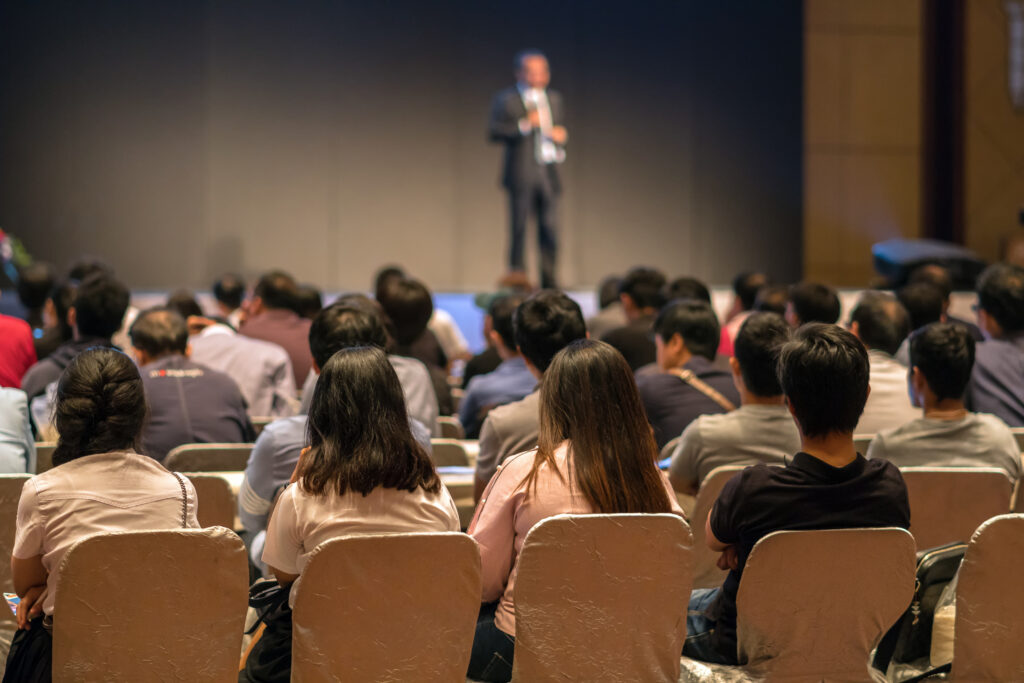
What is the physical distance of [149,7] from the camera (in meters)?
10.9

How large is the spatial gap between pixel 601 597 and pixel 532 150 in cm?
713

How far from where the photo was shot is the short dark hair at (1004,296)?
4.40 meters

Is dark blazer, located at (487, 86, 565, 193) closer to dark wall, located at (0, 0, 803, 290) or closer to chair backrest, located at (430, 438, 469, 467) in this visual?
dark wall, located at (0, 0, 803, 290)

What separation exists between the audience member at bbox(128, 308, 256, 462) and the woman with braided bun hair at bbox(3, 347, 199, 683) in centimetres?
133

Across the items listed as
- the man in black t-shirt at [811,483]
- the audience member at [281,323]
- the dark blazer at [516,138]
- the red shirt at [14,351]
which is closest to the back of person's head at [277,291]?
the audience member at [281,323]

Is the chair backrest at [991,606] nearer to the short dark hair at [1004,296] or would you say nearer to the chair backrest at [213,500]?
the chair backrest at [213,500]

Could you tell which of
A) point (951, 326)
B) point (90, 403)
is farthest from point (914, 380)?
point (90, 403)

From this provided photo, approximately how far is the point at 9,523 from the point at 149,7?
930 cm

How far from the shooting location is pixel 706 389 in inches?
150

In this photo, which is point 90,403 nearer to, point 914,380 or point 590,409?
point 590,409

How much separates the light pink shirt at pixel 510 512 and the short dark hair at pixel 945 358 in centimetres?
109

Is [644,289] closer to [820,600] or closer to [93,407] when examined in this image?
[820,600]

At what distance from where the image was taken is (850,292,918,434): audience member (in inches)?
156

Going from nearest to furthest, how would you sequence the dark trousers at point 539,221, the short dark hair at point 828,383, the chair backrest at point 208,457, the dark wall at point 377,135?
the short dark hair at point 828,383 → the chair backrest at point 208,457 → the dark trousers at point 539,221 → the dark wall at point 377,135
